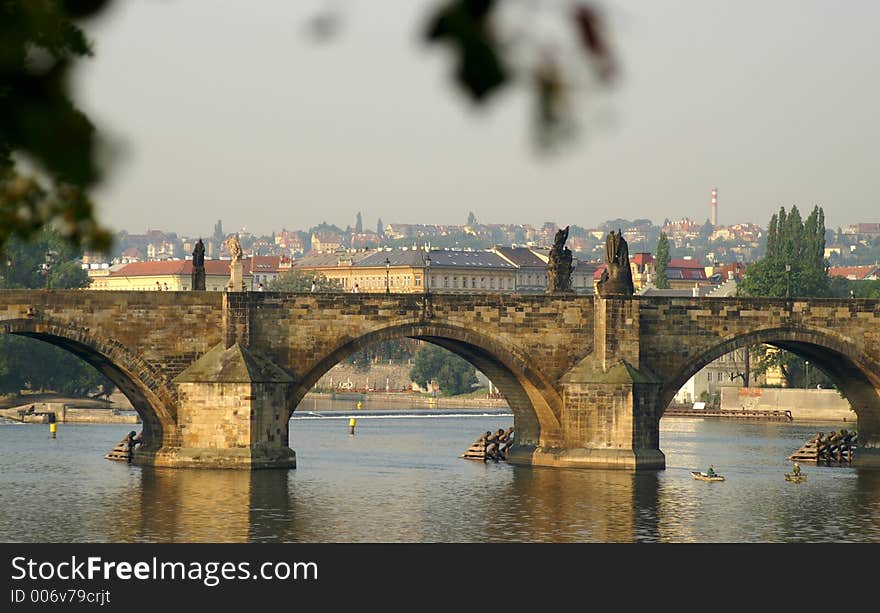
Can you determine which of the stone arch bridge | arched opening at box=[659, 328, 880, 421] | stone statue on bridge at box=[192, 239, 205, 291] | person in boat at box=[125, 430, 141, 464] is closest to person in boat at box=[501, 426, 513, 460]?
the stone arch bridge

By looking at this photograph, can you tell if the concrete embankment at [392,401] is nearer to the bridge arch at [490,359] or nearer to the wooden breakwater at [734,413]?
the wooden breakwater at [734,413]

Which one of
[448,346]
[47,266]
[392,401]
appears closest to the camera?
[448,346]

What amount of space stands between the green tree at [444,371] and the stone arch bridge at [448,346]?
92.8 meters

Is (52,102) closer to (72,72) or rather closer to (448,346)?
(72,72)

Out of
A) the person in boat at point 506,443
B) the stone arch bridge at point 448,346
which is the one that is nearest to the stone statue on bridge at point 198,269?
the stone arch bridge at point 448,346

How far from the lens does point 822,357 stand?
208 feet

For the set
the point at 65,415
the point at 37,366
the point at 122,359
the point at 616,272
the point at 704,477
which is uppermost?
the point at 616,272

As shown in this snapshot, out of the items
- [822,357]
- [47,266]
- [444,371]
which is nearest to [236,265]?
[822,357]

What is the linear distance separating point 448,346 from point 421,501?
1075cm

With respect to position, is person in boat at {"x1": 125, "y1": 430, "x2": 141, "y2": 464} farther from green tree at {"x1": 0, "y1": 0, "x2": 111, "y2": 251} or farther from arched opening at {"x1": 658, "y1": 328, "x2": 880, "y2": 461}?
green tree at {"x1": 0, "y1": 0, "x2": 111, "y2": 251}

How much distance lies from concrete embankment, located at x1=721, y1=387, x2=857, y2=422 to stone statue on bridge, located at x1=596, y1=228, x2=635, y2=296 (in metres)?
47.0

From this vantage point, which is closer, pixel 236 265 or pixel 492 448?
pixel 236 265

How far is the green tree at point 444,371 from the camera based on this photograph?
511ft
